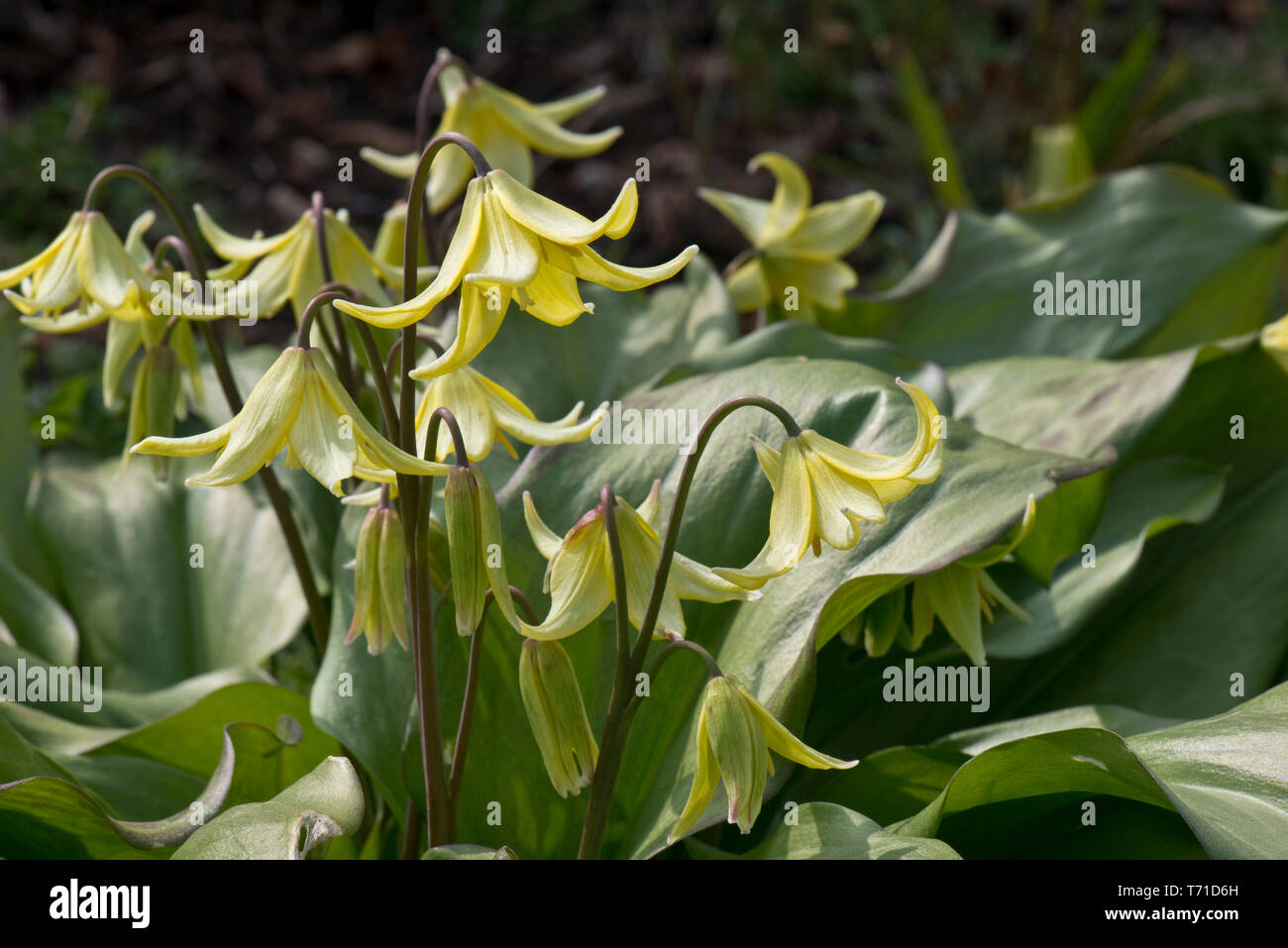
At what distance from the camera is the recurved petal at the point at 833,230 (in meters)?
1.89

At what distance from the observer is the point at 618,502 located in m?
1.05

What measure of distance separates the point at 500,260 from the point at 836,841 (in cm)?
65

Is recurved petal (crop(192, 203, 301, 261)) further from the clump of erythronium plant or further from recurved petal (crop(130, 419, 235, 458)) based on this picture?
recurved petal (crop(130, 419, 235, 458))

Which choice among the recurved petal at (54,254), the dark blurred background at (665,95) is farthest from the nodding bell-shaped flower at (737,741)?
the dark blurred background at (665,95)

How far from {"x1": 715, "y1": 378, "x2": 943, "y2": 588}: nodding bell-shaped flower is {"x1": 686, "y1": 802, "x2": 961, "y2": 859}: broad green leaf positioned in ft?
1.01

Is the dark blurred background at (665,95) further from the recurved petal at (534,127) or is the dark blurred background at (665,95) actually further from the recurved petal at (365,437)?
the recurved petal at (365,437)

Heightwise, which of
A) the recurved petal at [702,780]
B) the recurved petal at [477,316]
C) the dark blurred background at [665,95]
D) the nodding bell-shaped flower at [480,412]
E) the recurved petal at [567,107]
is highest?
the dark blurred background at [665,95]

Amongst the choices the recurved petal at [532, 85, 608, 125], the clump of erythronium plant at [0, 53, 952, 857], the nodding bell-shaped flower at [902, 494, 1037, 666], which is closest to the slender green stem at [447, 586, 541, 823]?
the clump of erythronium plant at [0, 53, 952, 857]

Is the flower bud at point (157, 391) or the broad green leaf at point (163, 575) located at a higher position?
the flower bud at point (157, 391)

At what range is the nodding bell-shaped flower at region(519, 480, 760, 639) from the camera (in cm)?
103

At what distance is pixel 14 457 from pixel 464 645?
42.5 inches

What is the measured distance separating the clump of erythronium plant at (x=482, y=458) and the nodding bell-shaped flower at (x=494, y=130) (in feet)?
1.04

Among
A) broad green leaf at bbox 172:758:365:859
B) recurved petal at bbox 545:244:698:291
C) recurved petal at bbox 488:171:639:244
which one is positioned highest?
recurved petal at bbox 488:171:639:244
